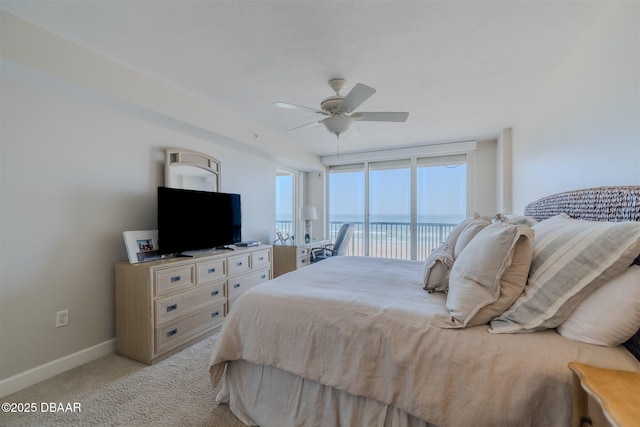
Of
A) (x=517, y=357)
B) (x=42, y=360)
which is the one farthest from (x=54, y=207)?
(x=517, y=357)

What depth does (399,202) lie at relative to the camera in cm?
508

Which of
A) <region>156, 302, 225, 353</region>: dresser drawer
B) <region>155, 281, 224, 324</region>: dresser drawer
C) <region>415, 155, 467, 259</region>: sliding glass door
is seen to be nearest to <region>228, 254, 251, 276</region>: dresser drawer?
<region>155, 281, 224, 324</region>: dresser drawer

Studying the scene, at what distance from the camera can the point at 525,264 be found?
3.76 feet

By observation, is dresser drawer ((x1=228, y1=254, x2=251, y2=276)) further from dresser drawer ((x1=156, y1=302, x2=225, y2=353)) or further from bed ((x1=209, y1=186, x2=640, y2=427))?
bed ((x1=209, y1=186, x2=640, y2=427))

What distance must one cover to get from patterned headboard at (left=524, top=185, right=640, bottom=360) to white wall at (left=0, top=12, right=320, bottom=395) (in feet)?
10.3

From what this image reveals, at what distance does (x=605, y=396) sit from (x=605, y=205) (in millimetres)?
1091

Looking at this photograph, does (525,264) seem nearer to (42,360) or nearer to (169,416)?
(169,416)

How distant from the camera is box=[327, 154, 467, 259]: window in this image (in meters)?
4.72

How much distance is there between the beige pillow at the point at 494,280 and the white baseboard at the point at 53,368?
8.81 feet

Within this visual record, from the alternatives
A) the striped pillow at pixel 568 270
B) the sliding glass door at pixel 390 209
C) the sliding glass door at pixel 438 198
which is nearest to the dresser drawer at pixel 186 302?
the striped pillow at pixel 568 270

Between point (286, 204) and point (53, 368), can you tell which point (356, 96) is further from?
point (286, 204)

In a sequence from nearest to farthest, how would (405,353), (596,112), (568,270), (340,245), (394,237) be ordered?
1. (568,270)
2. (405,353)
3. (596,112)
4. (340,245)
5. (394,237)

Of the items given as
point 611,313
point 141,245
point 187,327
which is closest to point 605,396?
point 611,313

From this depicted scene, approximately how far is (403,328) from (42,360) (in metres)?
2.58
